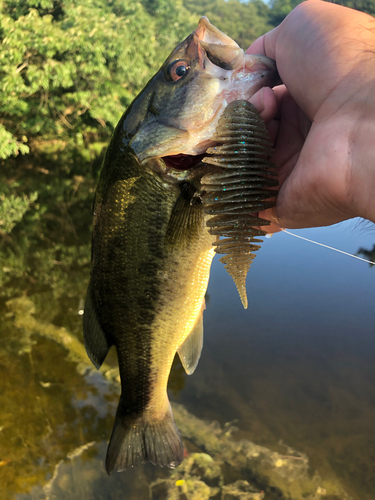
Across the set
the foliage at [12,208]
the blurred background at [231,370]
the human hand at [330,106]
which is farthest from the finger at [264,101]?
the foliage at [12,208]

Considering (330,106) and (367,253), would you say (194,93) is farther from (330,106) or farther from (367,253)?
(367,253)

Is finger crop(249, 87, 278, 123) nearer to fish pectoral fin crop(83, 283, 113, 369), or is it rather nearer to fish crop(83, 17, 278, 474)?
fish crop(83, 17, 278, 474)

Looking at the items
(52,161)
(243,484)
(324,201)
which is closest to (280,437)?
(243,484)

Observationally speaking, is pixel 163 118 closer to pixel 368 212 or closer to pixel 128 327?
pixel 368 212

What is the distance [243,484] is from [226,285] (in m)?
2.47

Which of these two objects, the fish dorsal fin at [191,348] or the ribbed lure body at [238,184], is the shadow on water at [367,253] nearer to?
the fish dorsal fin at [191,348]

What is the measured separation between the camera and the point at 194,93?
1.46m

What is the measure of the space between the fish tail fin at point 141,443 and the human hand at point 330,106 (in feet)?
4.37

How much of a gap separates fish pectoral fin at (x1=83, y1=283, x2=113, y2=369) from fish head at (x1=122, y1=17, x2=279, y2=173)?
0.83 m

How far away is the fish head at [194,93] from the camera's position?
4.63 feet

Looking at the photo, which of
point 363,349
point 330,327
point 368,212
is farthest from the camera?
point 330,327

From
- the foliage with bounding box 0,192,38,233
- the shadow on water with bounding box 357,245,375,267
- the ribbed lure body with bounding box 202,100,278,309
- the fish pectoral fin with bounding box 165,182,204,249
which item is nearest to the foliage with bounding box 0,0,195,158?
the foliage with bounding box 0,192,38,233

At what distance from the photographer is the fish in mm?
1446

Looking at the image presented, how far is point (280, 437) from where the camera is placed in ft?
10.00
